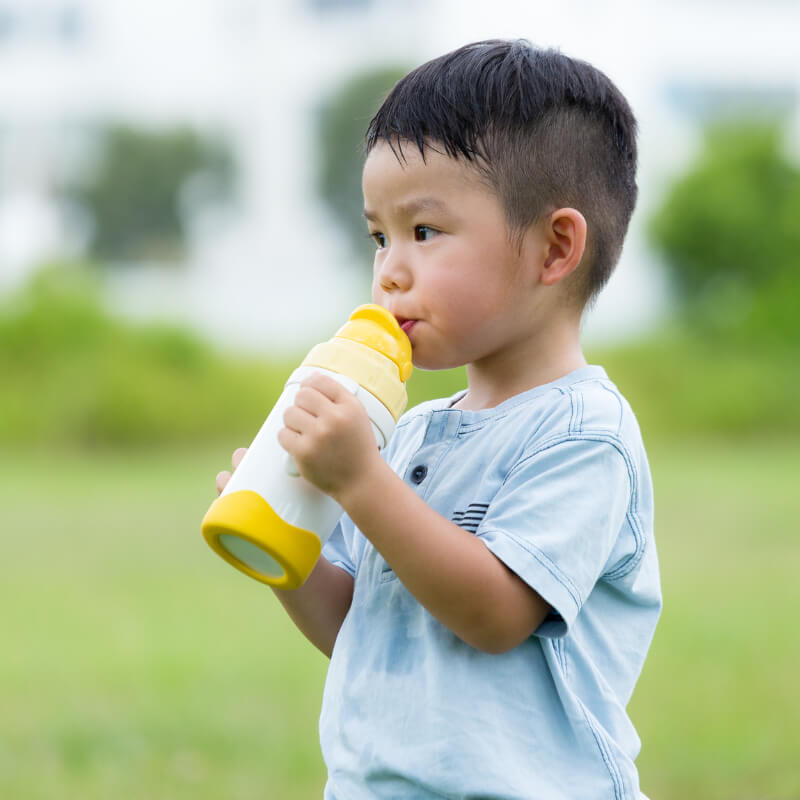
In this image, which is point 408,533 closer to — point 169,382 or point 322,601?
point 322,601

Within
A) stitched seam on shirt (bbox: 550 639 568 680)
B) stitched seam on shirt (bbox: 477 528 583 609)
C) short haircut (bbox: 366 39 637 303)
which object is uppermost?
short haircut (bbox: 366 39 637 303)

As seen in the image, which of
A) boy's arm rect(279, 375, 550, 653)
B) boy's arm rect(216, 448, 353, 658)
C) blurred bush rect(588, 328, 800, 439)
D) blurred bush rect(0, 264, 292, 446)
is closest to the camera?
boy's arm rect(279, 375, 550, 653)

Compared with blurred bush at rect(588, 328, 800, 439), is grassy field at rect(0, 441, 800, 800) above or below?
below

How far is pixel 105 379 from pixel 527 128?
819cm

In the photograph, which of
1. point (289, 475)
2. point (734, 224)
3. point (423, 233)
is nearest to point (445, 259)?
point (423, 233)

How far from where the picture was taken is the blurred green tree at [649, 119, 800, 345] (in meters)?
10.6

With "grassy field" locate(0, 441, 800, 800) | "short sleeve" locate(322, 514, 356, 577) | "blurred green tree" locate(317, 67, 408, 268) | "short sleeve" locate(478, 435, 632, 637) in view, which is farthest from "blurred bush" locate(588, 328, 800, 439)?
"blurred green tree" locate(317, 67, 408, 268)

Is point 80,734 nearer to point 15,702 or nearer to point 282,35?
point 15,702

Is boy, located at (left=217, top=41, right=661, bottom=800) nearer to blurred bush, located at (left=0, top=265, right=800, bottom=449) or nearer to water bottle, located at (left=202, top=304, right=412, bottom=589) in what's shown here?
water bottle, located at (left=202, top=304, right=412, bottom=589)

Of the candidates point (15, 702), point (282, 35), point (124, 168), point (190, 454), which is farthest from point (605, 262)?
point (124, 168)

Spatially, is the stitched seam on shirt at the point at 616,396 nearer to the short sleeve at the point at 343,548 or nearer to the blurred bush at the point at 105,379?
the short sleeve at the point at 343,548

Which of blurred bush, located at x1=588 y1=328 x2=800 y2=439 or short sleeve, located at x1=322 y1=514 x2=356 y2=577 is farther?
blurred bush, located at x1=588 y1=328 x2=800 y2=439

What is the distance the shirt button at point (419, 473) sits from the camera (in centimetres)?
120

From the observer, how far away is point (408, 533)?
1026 mm
